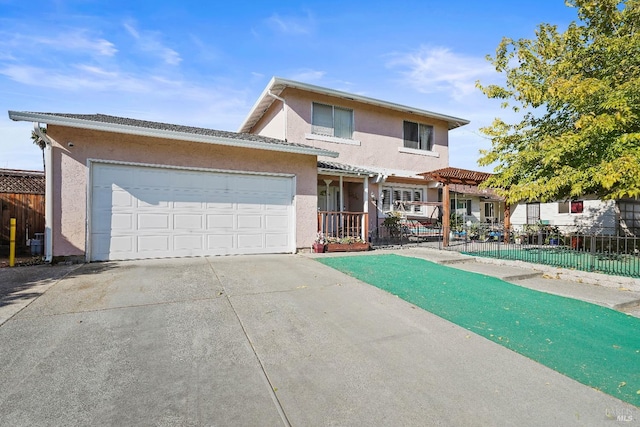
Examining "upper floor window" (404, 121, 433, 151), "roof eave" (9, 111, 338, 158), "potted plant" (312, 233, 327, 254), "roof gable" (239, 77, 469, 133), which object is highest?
"roof gable" (239, 77, 469, 133)

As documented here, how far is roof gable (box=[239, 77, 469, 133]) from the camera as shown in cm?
1098

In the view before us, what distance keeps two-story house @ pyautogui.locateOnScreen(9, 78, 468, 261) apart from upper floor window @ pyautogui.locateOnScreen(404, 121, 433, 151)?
212 centimetres

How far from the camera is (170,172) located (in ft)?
26.5

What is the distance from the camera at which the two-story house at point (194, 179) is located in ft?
23.2

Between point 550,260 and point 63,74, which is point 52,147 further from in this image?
→ point 550,260

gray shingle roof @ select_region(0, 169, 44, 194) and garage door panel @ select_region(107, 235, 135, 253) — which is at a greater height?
gray shingle roof @ select_region(0, 169, 44, 194)

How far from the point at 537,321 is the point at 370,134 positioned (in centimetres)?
1007

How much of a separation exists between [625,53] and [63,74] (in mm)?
15526

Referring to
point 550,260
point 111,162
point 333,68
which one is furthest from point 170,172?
point 550,260

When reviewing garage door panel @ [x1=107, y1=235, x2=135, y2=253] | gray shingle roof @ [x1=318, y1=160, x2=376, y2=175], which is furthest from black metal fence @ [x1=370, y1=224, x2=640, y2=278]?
garage door panel @ [x1=107, y1=235, x2=135, y2=253]

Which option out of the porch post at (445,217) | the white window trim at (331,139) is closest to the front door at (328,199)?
the white window trim at (331,139)

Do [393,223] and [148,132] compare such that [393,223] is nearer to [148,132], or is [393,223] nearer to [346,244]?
[346,244]

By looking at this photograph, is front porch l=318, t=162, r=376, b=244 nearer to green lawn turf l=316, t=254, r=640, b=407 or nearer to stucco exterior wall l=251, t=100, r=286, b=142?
stucco exterior wall l=251, t=100, r=286, b=142

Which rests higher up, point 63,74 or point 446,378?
point 63,74
